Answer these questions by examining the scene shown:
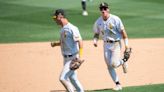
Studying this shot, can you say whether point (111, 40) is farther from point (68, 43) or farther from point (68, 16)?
point (68, 16)

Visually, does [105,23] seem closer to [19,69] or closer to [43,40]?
[19,69]

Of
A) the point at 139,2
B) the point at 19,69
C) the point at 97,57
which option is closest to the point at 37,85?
the point at 19,69

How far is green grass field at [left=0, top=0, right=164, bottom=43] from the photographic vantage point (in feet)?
65.4

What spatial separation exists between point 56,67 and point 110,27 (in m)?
3.86

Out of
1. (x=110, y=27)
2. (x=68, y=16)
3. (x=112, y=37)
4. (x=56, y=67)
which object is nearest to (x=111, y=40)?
(x=112, y=37)

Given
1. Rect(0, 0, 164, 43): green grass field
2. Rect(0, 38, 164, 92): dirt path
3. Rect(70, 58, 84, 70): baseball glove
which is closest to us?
Rect(70, 58, 84, 70): baseball glove

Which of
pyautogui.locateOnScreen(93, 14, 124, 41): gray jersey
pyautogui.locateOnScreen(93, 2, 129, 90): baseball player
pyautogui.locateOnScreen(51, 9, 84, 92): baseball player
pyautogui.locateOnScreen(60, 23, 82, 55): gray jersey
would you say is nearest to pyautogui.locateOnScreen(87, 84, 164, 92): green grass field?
pyautogui.locateOnScreen(93, 2, 129, 90): baseball player

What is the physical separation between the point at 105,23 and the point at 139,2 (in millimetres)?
20965

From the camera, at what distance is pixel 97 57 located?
1537cm

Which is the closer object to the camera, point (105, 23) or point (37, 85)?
point (105, 23)

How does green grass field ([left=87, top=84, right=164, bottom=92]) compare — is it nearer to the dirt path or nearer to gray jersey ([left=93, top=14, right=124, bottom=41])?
the dirt path

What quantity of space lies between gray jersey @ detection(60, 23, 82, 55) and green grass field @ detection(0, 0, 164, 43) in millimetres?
9414

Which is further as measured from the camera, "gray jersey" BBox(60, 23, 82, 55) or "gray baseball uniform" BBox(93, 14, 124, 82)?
"gray baseball uniform" BBox(93, 14, 124, 82)

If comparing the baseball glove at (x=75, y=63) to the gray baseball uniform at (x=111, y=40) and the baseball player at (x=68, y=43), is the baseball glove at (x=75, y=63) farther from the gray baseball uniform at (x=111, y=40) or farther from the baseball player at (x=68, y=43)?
the gray baseball uniform at (x=111, y=40)
